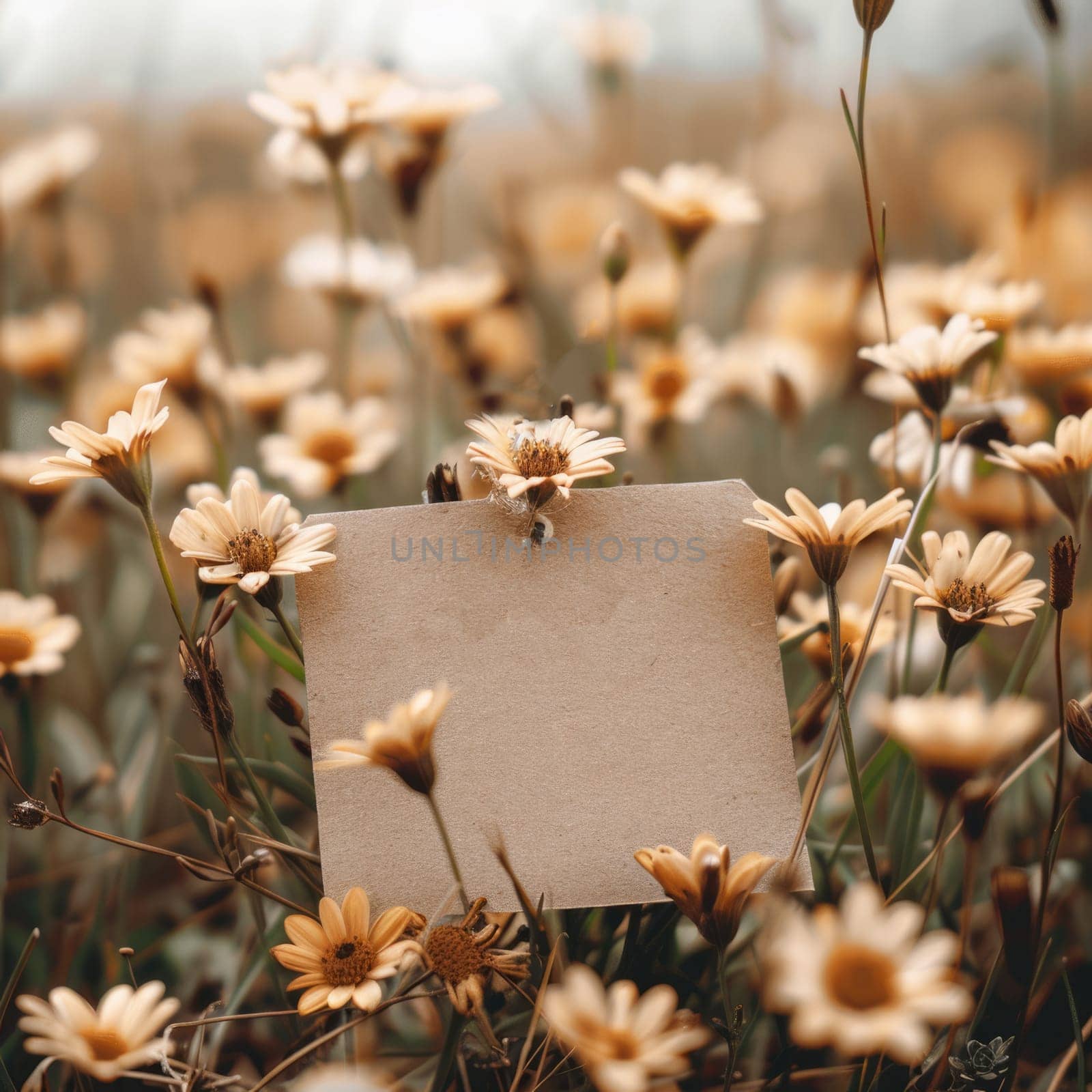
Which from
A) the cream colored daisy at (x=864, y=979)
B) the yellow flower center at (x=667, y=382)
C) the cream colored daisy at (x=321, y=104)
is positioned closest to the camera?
the cream colored daisy at (x=864, y=979)

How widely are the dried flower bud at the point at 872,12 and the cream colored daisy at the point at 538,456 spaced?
0.25 m

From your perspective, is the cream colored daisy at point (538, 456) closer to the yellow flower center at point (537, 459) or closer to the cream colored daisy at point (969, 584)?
the yellow flower center at point (537, 459)

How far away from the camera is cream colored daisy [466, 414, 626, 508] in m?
0.41

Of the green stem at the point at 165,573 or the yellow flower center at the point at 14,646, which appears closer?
the green stem at the point at 165,573

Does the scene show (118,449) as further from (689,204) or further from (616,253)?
(689,204)

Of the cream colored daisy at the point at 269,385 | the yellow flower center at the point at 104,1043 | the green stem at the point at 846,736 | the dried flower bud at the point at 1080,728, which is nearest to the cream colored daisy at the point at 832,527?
the green stem at the point at 846,736

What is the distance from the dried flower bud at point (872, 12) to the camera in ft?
1.52

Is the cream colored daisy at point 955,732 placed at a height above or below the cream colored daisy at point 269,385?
below

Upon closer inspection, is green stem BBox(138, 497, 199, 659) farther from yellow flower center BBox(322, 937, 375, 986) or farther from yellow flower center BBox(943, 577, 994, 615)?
yellow flower center BBox(943, 577, 994, 615)

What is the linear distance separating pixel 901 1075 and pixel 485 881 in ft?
0.73

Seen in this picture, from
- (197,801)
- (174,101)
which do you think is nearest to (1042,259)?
(197,801)

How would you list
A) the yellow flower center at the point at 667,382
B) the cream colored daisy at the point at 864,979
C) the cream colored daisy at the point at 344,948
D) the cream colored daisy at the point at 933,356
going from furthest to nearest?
the yellow flower center at the point at 667,382, the cream colored daisy at the point at 933,356, the cream colored daisy at the point at 344,948, the cream colored daisy at the point at 864,979

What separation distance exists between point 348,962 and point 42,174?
0.86m

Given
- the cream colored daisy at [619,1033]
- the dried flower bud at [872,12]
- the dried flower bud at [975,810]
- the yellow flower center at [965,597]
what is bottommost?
the cream colored daisy at [619,1033]
